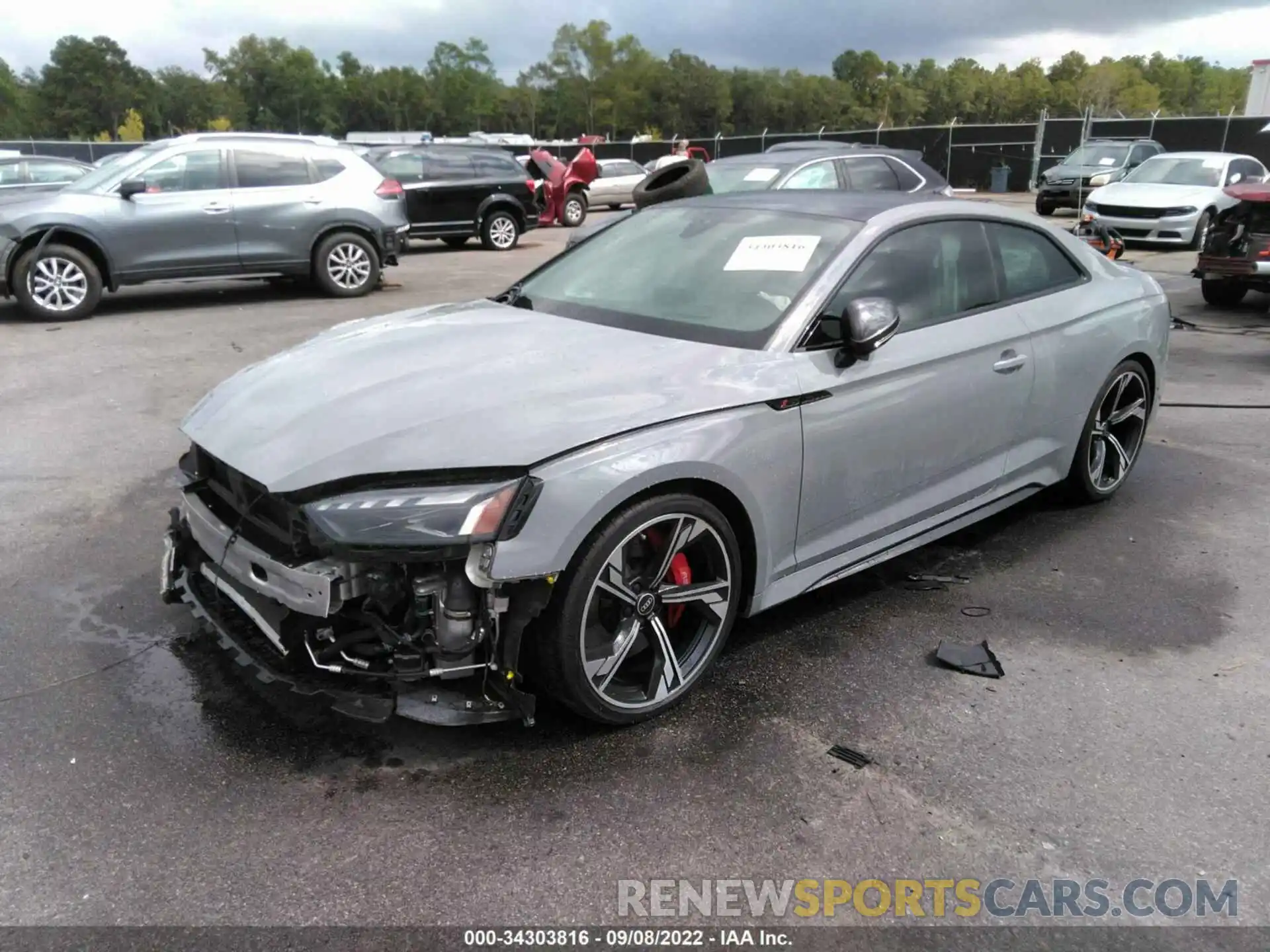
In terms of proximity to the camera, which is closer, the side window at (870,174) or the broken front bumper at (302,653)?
the broken front bumper at (302,653)

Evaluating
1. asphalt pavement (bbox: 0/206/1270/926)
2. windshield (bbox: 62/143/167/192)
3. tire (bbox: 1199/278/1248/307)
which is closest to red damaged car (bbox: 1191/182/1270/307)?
tire (bbox: 1199/278/1248/307)

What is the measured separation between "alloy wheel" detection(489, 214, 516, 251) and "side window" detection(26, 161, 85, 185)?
6189 millimetres

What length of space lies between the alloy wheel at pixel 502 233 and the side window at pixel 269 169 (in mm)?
6044

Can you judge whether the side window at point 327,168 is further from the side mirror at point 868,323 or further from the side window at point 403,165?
the side mirror at point 868,323

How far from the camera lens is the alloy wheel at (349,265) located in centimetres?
1104

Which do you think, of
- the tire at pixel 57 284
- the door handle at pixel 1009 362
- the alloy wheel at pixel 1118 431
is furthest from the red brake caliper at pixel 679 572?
the tire at pixel 57 284

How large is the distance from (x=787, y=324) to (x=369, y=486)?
1.52m

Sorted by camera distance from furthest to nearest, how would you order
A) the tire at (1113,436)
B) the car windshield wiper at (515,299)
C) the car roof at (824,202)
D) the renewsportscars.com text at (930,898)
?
the tire at (1113,436), the car windshield wiper at (515,299), the car roof at (824,202), the renewsportscars.com text at (930,898)

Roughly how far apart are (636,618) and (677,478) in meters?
0.46

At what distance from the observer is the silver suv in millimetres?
9531

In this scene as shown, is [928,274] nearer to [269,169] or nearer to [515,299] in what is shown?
[515,299]

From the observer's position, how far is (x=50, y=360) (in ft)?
26.5

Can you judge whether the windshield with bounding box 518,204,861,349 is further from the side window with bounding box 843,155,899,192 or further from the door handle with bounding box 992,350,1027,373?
the side window with bounding box 843,155,899,192

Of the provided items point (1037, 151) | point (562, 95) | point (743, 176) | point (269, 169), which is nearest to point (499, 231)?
point (269, 169)
